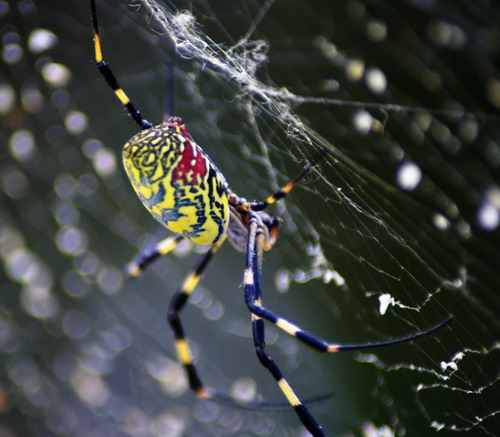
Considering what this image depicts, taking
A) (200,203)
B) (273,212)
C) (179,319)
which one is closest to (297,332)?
(200,203)

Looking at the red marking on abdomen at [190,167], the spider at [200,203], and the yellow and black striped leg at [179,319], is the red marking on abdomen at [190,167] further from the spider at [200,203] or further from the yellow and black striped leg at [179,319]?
the yellow and black striped leg at [179,319]

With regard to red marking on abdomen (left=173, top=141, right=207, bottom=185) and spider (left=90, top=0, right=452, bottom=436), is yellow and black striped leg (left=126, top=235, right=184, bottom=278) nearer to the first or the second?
spider (left=90, top=0, right=452, bottom=436)

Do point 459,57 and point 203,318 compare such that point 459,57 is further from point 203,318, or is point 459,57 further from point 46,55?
point 46,55

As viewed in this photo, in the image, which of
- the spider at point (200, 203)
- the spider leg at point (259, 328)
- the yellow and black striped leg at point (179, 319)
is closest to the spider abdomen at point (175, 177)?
the spider at point (200, 203)

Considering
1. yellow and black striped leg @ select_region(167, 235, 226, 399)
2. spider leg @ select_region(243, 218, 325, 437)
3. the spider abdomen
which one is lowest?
yellow and black striped leg @ select_region(167, 235, 226, 399)

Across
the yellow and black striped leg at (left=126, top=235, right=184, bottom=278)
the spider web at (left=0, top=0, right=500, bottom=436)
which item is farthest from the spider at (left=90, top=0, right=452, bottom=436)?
the yellow and black striped leg at (left=126, top=235, right=184, bottom=278)

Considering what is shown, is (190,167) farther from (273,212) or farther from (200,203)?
(273,212)
